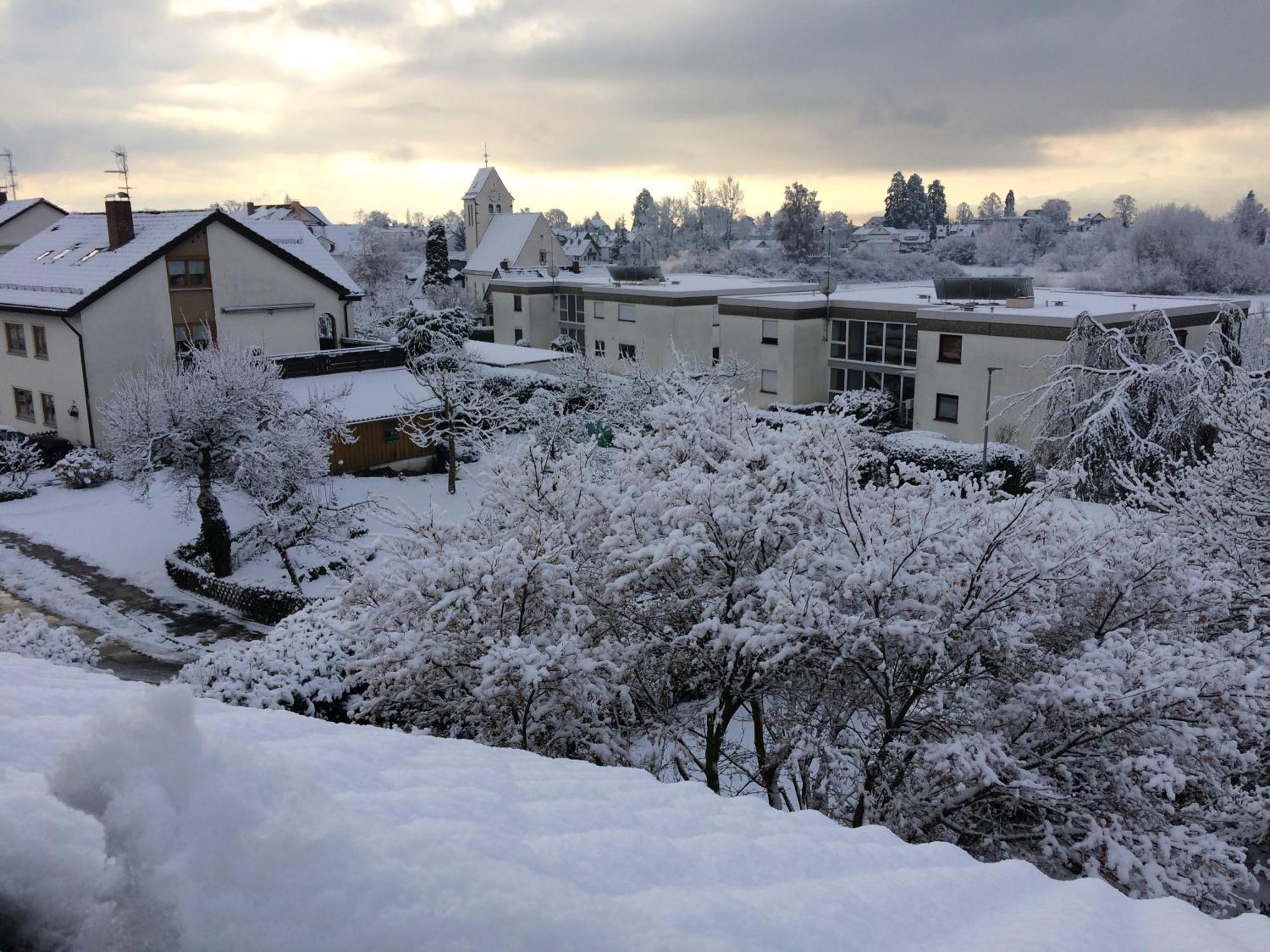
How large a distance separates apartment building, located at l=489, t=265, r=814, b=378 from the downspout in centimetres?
1970

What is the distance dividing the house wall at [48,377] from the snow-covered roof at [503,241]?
43.8 m

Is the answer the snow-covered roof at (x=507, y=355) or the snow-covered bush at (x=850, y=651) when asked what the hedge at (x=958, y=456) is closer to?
the snow-covered bush at (x=850, y=651)

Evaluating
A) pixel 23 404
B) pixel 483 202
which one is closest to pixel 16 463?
pixel 23 404

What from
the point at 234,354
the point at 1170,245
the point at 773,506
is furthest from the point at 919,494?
the point at 1170,245

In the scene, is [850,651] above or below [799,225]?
below

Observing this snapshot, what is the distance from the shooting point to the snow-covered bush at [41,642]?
12.9m

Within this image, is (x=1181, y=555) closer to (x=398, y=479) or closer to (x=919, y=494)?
(x=919, y=494)

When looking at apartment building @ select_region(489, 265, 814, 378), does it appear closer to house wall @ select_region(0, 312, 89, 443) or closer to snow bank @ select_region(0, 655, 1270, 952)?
house wall @ select_region(0, 312, 89, 443)

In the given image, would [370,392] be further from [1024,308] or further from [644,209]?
[644,209]

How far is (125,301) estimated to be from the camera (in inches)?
1230

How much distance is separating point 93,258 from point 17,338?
15.3 feet

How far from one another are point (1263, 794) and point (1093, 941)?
9280 millimetres

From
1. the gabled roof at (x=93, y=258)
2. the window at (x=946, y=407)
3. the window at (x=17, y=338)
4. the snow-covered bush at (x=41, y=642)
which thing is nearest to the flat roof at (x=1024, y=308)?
the window at (x=946, y=407)

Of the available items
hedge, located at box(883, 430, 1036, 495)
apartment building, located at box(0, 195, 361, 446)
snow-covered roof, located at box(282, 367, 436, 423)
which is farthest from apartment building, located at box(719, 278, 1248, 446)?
apartment building, located at box(0, 195, 361, 446)
